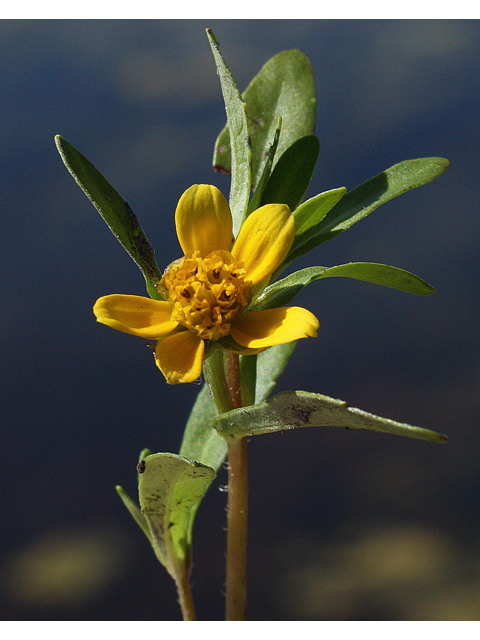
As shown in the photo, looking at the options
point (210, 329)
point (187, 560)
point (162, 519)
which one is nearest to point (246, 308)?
point (210, 329)

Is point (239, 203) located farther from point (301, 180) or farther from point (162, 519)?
point (162, 519)

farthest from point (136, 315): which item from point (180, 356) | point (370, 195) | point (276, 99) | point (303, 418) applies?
point (276, 99)

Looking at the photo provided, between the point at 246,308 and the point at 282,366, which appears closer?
the point at 246,308

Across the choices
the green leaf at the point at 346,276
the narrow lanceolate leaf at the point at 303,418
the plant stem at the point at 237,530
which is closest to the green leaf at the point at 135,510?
the plant stem at the point at 237,530

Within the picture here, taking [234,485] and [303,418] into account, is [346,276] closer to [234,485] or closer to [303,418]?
[303,418]

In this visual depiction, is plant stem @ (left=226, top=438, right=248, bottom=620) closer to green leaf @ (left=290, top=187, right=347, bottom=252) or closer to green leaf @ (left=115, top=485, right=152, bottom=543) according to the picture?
green leaf @ (left=115, top=485, right=152, bottom=543)

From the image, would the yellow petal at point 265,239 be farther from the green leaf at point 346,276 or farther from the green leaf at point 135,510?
the green leaf at point 135,510
